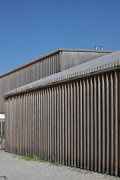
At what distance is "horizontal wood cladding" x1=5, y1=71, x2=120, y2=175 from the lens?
9.52 m

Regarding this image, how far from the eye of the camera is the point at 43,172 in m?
10.4

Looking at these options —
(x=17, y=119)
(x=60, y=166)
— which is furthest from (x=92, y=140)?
(x=17, y=119)

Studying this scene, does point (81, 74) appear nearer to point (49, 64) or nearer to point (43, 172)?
point (43, 172)

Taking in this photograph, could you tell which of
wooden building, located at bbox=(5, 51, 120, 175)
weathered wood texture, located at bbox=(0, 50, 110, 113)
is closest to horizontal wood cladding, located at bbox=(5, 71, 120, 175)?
wooden building, located at bbox=(5, 51, 120, 175)

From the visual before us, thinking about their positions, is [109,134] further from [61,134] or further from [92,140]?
[61,134]

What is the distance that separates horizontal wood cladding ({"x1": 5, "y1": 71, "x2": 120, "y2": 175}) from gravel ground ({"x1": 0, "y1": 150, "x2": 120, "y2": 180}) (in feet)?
1.28

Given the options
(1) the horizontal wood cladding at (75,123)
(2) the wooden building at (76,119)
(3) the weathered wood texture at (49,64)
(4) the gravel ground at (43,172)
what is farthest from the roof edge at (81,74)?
(3) the weathered wood texture at (49,64)

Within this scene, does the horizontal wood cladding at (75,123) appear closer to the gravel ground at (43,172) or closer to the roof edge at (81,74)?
the roof edge at (81,74)

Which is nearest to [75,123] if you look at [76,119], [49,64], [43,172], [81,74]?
[76,119]

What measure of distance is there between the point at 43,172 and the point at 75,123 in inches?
75.8

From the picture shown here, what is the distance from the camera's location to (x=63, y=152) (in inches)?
473

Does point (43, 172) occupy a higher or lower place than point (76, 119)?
lower

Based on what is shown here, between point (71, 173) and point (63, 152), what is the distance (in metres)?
1.99

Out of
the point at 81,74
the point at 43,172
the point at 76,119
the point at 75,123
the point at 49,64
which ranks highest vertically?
the point at 49,64
